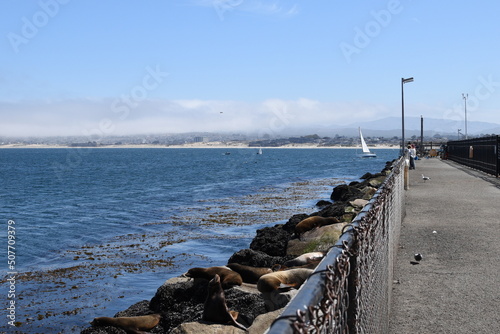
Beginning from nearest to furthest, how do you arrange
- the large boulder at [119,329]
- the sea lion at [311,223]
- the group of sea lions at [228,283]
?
Result: the group of sea lions at [228,283] < the large boulder at [119,329] < the sea lion at [311,223]

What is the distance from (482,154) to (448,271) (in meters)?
25.3

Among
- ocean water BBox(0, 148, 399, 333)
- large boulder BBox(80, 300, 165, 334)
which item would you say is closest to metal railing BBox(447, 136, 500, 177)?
ocean water BBox(0, 148, 399, 333)

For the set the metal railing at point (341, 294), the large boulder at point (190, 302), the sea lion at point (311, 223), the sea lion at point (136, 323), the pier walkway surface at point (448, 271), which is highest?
the metal railing at point (341, 294)

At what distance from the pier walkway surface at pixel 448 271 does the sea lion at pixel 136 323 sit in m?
3.65

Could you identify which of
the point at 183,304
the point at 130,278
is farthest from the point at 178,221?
the point at 183,304

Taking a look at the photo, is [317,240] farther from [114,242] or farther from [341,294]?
[341,294]

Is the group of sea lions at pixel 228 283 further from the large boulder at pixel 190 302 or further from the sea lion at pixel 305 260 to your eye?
the large boulder at pixel 190 302

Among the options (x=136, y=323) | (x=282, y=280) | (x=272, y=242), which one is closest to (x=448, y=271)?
(x=282, y=280)

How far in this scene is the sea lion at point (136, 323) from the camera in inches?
342

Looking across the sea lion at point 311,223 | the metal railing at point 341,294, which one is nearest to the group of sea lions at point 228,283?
the metal railing at point 341,294

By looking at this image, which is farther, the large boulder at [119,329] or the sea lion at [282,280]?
the large boulder at [119,329]

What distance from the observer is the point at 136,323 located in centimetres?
877

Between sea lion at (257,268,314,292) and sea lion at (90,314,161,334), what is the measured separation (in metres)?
2.04

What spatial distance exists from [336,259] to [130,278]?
1230 cm
